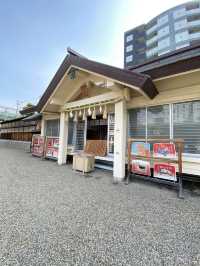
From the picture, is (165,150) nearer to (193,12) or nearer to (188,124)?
→ (188,124)

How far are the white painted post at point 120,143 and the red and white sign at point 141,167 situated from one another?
1.40 ft

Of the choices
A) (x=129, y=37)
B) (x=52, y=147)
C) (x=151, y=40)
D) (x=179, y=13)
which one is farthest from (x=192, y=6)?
(x=52, y=147)

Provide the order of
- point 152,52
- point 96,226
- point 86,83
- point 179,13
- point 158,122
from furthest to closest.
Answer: point 152,52
point 179,13
point 86,83
point 158,122
point 96,226

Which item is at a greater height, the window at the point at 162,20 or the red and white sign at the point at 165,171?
the window at the point at 162,20

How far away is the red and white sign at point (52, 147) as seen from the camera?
7110 mm

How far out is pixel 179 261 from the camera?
1519 mm

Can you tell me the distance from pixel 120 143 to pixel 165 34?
111ft

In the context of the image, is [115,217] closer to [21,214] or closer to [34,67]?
[21,214]

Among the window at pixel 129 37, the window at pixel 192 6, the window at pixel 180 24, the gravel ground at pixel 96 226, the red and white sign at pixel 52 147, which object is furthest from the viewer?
the window at pixel 129 37

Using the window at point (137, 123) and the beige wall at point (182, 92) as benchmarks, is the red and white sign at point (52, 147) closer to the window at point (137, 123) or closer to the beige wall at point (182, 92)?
the window at point (137, 123)

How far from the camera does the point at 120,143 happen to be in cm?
454

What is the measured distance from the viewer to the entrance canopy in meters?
3.84

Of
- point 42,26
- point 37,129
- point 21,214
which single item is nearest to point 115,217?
point 21,214

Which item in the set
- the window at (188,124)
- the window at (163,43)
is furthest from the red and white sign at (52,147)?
the window at (163,43)
